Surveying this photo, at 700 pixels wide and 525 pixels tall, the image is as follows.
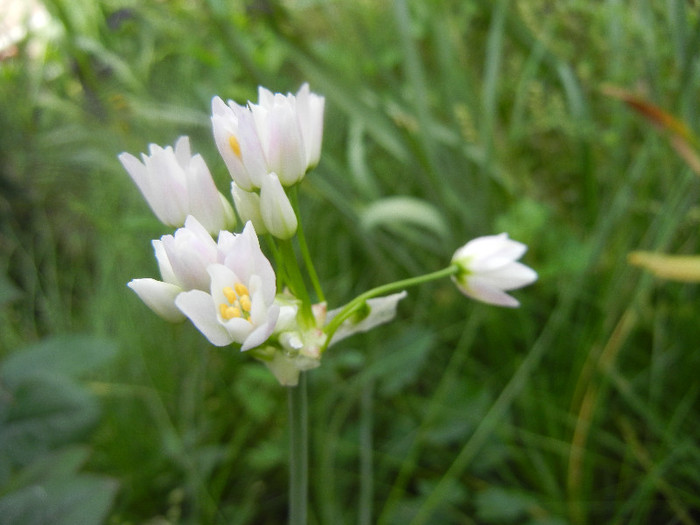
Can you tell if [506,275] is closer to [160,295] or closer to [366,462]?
[160,295]

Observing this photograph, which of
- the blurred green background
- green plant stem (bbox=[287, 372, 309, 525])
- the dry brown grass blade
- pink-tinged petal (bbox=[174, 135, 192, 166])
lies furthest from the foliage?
the dry brown grass blade

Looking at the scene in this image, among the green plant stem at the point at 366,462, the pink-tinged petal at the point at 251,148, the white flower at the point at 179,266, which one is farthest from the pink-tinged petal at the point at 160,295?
the green plant stem at the point at 366,462

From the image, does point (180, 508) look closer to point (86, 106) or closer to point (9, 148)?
point (86, 106)

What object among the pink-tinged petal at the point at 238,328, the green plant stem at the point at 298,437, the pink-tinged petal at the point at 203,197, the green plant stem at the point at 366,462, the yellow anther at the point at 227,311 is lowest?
the green plant stem at the point at 366,462

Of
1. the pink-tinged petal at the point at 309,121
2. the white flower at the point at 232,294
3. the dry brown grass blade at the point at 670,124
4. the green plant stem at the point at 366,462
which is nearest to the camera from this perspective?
the white flower at the point at 232,294

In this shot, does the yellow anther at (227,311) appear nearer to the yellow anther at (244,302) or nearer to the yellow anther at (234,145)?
the yellow anther at (244,302)

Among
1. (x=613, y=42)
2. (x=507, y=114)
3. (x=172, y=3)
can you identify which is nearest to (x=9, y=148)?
(x=172, y=3)

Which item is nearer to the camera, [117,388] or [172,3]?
[117,388]

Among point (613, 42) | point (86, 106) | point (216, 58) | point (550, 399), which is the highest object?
point (86, 106)
